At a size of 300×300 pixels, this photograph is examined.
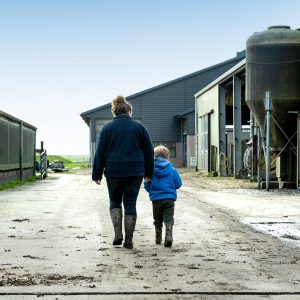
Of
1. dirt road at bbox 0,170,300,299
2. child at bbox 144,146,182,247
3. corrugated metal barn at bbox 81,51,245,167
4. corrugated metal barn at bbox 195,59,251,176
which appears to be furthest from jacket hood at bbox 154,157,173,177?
corrugated metal barn at bbox 81,51,245,167

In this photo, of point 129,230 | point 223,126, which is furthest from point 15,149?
point 129,230

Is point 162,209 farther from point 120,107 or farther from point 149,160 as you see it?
point 120,107

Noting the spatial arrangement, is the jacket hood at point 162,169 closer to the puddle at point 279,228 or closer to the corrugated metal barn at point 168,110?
the puddle at point 279,228

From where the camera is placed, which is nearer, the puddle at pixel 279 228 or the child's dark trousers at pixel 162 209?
the child's dark trousers at pixel 162 209

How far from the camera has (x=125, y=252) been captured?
903 cm

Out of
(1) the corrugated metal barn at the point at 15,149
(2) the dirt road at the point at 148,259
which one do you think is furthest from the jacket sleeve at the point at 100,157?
(1) the corrugated metal barn at the point at 15,149

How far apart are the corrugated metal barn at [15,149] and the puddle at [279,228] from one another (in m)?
15.8

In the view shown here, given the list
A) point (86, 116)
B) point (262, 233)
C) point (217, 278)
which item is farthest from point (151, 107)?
point (217, 278)

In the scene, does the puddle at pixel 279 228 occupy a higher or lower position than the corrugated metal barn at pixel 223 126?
lower

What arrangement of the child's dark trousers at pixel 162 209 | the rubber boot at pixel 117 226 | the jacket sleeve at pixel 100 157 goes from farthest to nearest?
1. the child's dark trousers at pixel 162 209
2. the jacket sleeve at pixel 100 157
3. the rubber boot at pixel 117 226

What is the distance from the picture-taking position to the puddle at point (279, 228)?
10684 mm

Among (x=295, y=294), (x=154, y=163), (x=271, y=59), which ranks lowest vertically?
(x=295, y=294)

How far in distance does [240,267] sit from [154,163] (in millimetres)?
2550

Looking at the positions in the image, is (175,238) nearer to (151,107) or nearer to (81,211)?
(81,211)
